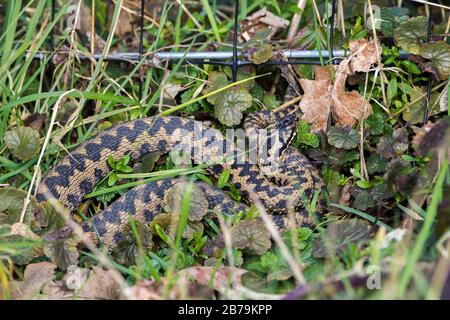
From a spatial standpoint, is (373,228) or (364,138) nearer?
(373,228)

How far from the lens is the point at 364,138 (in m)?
5.48

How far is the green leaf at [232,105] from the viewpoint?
5852 mm

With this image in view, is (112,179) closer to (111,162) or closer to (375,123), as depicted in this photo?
(111,162)

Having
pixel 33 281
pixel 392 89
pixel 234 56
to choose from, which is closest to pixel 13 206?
pixel 33 281

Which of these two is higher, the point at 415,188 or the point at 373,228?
the point at 415,188

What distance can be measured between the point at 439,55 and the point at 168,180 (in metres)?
2.42

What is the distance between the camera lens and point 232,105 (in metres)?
5.88

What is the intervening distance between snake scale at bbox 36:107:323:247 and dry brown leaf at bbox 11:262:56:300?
672mm

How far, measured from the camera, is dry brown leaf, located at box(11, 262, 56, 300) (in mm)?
4219

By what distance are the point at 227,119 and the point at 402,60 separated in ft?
5.11

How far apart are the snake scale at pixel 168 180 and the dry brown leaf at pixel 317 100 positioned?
163 millimetres

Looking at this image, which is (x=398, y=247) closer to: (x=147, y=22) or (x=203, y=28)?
(x=203, y=28)

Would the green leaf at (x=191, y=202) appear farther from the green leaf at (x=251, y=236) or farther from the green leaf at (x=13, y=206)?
the green leaf at (x=13, y=206)
